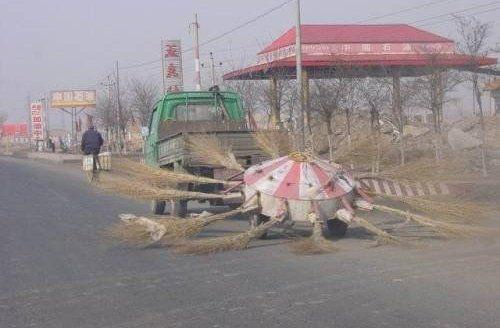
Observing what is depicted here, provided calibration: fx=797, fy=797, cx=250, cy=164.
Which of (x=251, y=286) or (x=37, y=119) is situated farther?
(x=37, y=119)

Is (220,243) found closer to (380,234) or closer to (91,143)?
(380,234)

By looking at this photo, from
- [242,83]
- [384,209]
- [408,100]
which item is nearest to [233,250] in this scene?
[384,209]

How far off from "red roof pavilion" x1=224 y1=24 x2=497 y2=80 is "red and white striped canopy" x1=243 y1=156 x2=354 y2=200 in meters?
18.9

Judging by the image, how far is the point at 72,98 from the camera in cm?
8938

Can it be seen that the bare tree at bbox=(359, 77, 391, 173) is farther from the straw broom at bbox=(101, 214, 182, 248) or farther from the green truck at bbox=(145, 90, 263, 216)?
the straw broom at bbox=(101, 214, 182, 248)

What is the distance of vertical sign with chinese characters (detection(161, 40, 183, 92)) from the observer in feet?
135

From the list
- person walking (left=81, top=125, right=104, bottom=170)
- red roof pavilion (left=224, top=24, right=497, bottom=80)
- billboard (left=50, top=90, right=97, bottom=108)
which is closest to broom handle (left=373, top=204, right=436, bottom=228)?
person walking (left=81, top=125, right=104, bottom=170)

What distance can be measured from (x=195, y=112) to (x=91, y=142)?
7477 mm

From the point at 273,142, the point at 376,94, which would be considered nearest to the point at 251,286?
the point at 273,142

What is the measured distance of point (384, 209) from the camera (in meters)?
11.7

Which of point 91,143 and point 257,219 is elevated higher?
point 91,143

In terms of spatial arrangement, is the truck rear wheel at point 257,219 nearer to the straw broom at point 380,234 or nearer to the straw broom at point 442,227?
the straw broom at point 380,234

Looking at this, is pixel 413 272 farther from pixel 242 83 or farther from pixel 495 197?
pixel 242 83

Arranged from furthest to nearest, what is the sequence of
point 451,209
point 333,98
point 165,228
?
point 333,98
point 451,209
point 165,228
